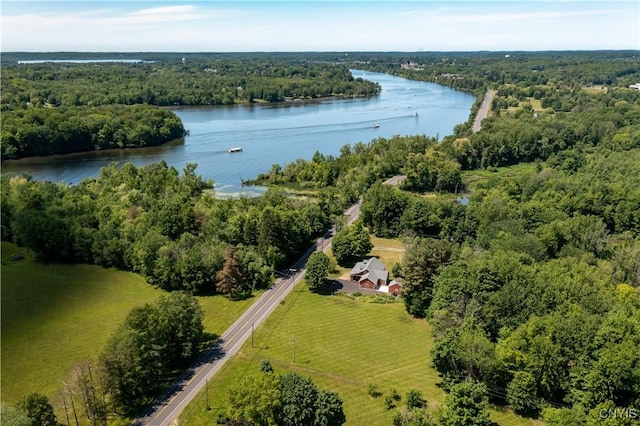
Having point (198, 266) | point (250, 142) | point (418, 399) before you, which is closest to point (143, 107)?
point (250, 142)

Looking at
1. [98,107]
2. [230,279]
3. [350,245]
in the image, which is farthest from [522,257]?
[98,107]

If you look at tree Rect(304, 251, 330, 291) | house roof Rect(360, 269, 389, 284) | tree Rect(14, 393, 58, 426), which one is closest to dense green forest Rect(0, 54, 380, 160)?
tree Rect(304, 251, 330, 291)

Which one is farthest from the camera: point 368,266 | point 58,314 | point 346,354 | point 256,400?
point 368,266

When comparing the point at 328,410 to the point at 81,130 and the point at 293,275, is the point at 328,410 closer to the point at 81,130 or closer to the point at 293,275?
the point at 293,275

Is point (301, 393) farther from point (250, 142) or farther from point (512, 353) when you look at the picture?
point (250, 142)

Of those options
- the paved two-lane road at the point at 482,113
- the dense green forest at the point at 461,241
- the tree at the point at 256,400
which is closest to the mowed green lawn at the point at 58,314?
the dense green forest at the point at 461,241
